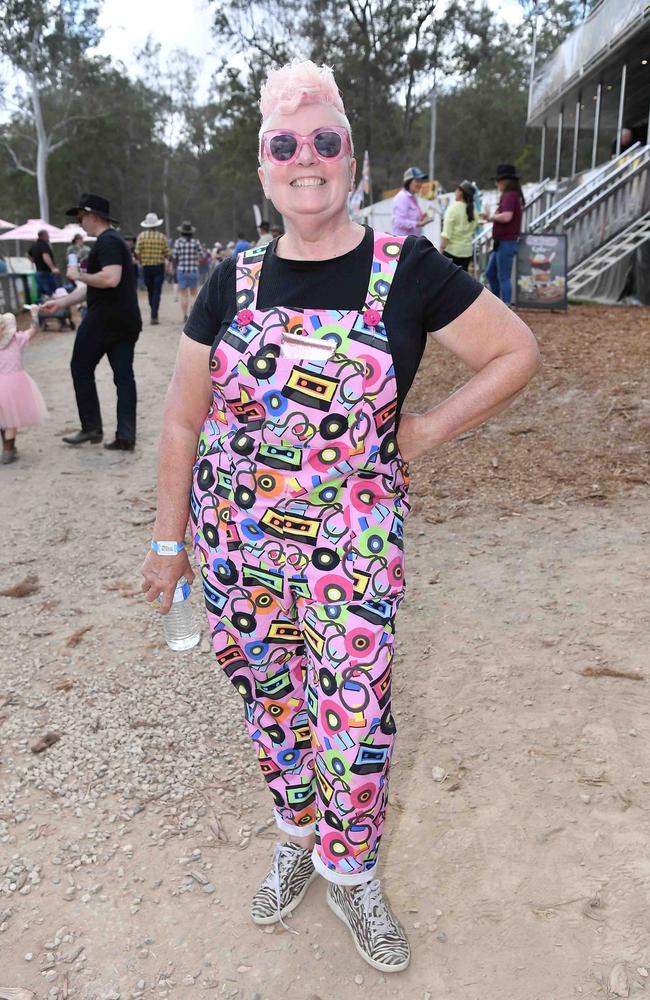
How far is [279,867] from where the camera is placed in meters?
2.25

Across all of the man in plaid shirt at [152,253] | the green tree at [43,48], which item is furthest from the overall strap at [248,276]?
the green tree at [43,48]

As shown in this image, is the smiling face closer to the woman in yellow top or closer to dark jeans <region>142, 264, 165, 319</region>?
the woman in yellow top

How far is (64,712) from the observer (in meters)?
3.23

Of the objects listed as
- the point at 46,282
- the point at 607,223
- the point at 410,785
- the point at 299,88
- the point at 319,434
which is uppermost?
the point at 607,223

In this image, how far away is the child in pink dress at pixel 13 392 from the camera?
6500mm

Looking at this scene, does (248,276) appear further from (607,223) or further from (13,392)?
(607,223)

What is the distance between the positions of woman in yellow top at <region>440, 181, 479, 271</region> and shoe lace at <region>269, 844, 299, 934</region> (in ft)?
30.9

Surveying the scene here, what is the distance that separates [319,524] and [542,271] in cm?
942

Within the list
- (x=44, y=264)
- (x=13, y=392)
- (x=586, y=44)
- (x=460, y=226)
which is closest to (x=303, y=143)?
(x=13, y=392)

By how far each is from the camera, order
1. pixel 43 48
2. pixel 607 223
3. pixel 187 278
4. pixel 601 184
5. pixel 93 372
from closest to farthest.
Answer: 1. pixel 93 372
2. pixel 607 223
3. pixel 601 184
4. pixel 187 278
5. pixel 43 48

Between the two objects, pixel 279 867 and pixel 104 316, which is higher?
pixel 104 316

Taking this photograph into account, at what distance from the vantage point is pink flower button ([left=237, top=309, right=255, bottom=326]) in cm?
172

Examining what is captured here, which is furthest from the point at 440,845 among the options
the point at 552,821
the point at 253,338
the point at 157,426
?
the point at 157,426

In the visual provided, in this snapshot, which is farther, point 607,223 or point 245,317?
point 607,223
